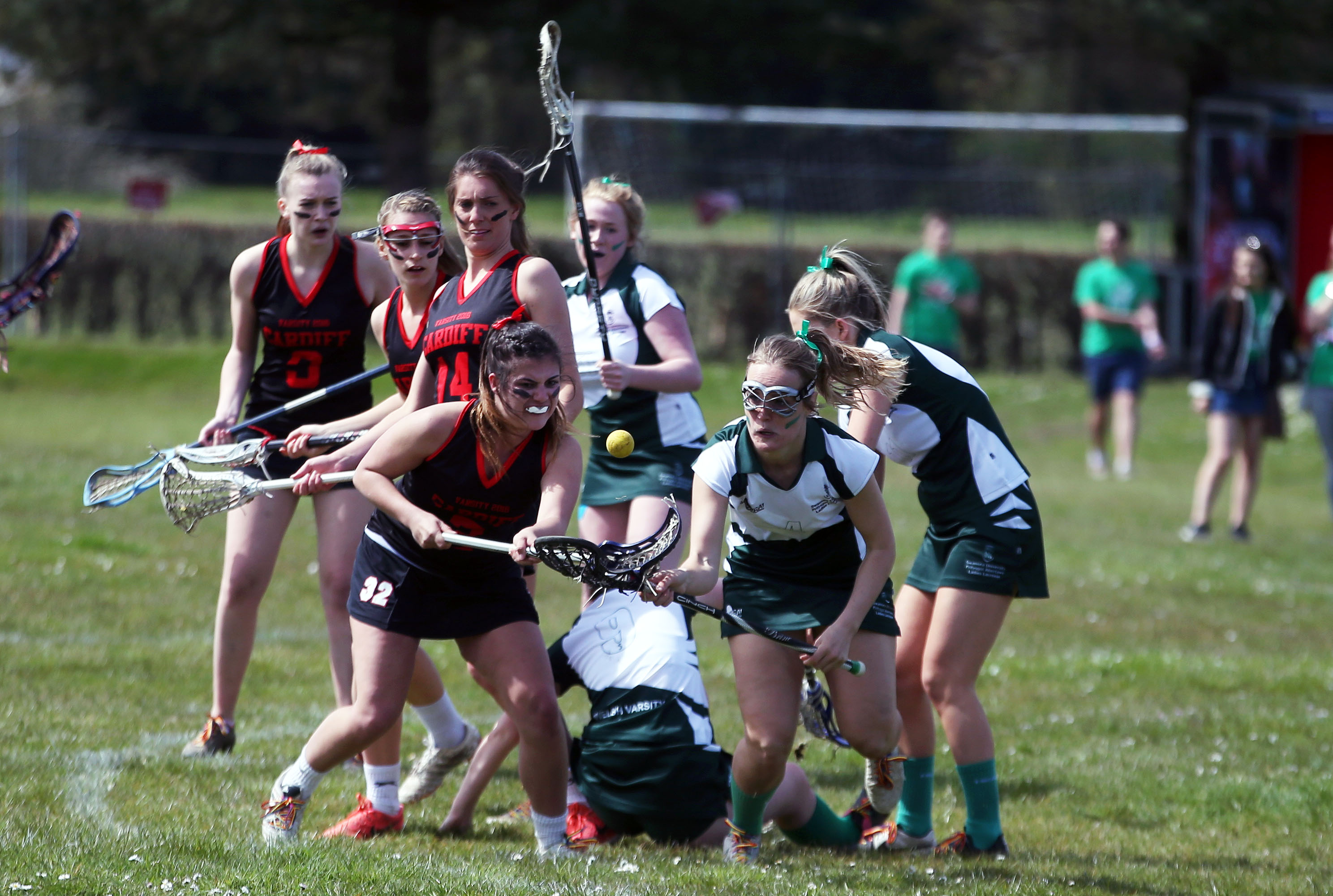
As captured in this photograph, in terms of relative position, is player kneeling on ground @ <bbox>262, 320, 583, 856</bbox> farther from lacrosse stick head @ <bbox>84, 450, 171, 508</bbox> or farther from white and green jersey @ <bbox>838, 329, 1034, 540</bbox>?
lacrosse stick head @ <bbox>84, 450, 171, 508</bbox>

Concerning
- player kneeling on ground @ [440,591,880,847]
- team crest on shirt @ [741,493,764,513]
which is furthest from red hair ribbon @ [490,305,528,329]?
player kneeling on ground @ [440,591,880,847]

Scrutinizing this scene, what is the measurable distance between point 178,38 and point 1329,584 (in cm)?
1749

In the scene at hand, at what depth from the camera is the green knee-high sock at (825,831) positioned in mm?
4719

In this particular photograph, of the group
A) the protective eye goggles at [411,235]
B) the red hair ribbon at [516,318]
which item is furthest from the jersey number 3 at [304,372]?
the red hair ribbon at [516,318]

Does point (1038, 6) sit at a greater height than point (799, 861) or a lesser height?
greater

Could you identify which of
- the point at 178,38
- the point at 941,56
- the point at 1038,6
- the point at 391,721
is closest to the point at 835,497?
the point at 391,721

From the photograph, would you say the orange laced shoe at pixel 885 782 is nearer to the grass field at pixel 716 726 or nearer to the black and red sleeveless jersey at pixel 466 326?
the grass field at pixel 716 726

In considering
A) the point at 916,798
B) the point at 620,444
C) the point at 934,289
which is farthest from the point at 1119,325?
the point at 620,444

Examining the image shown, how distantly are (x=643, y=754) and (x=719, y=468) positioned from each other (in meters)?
0.99

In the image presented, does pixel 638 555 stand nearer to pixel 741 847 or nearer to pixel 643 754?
pixel 643 754

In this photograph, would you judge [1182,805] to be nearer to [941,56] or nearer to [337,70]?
[941,56]

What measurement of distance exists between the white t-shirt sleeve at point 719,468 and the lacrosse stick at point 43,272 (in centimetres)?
318

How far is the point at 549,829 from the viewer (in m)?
4.31

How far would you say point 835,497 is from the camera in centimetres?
415
